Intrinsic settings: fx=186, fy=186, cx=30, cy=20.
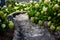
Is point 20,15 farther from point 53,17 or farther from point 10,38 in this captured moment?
point 10,38

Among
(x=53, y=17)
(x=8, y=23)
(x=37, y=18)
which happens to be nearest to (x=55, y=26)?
(x=53, y=17)

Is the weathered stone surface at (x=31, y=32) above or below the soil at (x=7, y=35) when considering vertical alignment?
above

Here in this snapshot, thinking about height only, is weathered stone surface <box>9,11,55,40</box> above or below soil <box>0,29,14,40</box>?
above

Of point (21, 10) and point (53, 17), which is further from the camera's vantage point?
→ point (21, 10)

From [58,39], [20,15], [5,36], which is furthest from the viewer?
[20,15]

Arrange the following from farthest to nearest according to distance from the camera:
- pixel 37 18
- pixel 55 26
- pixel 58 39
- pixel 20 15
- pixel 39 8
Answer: pixel 20 15 < pixel 39 8 < pixel 37 18 < pixel 55 26 < pixel 58 39

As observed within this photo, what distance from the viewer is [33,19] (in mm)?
5406

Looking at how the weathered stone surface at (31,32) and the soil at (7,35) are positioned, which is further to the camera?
the weathered stone surface at (31,32)

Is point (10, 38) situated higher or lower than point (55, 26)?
lower

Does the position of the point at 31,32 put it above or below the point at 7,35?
above

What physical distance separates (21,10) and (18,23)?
1.78 m

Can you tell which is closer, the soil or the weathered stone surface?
the soil

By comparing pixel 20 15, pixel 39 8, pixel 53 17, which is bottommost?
pixel 53 17

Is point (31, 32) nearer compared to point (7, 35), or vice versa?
point (7, 35)
